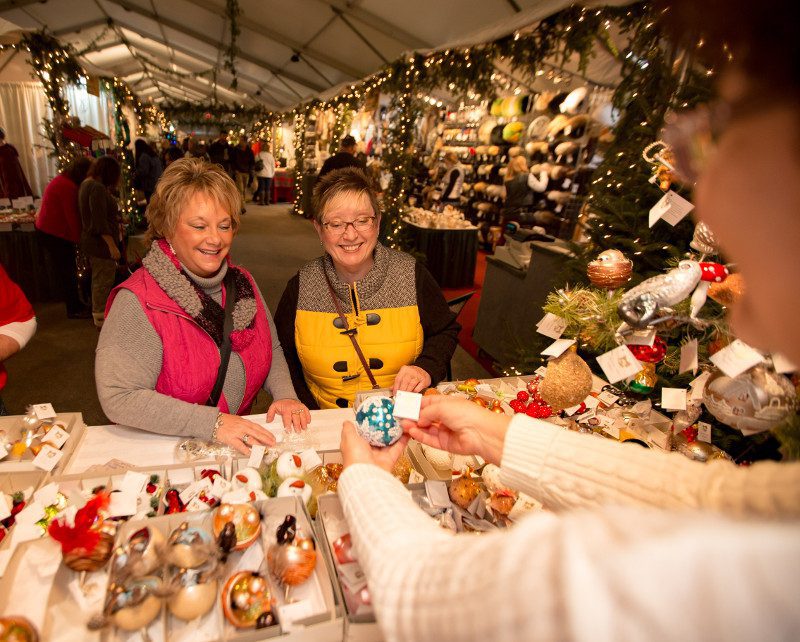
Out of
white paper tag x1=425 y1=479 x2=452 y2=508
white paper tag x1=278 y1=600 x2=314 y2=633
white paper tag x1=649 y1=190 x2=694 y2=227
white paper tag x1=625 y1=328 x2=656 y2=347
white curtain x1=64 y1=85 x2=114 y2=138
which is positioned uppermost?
white curtain x1=64 y1=85 x2=114 y2=138

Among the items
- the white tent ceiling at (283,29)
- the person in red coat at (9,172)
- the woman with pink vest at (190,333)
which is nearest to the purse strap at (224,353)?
the woman with pink vest at (190,333)

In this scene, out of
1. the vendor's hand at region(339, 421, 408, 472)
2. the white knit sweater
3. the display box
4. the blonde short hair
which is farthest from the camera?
the blonde short hair

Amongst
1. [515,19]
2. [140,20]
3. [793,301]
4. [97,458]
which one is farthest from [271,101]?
[793,301]

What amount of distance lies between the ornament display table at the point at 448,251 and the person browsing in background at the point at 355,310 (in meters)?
4.71

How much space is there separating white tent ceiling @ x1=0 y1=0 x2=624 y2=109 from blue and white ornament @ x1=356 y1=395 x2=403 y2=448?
368 cm

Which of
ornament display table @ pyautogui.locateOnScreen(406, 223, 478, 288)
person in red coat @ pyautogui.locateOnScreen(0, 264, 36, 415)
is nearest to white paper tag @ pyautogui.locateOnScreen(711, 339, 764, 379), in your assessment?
person in red coat @ pyautogui.locateOnScreen(0, 264, 36, 415)

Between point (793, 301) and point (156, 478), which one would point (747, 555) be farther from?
point (156, 478)

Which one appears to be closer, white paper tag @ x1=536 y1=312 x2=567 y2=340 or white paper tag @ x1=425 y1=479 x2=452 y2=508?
white paper tag @ x1=425 y1=479 x2=452 y2=508

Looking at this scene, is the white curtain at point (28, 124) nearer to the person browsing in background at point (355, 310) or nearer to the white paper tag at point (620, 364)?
the person browsing in background at point (355, 310)

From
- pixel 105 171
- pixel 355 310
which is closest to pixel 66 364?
pixel 105 171

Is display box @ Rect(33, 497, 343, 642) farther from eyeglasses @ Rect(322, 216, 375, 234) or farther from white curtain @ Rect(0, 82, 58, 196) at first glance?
white curtain @ Rect(0, 82, 58, 196)

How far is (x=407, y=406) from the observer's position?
1.18 m

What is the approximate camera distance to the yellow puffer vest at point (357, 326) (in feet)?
6.75

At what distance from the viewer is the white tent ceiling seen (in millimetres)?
4875
